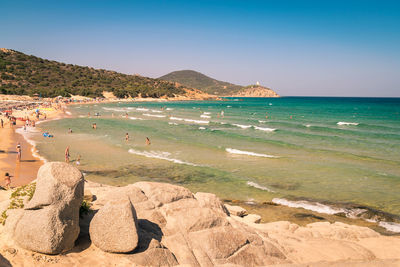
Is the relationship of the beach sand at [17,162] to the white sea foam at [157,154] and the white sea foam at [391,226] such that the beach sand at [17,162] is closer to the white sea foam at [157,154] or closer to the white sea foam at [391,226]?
the white sea foam at [157,154]

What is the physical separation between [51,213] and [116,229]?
4.50 feet

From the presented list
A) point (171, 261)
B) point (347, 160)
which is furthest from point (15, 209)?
point (347, 160)

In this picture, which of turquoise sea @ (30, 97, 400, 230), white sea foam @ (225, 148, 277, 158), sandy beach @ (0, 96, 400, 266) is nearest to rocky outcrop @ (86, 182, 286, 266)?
sandy beach @ (0, 96, 400, 266)

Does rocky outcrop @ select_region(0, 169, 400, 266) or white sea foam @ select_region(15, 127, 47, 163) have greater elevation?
rocky outcrop @ select_region(0, 169, 400, 266)

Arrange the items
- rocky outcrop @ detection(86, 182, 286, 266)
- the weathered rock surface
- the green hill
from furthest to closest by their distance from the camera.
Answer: the green hill
rocky outcrop @ detection(86, 182, 286, 266)
the weathered rock surface

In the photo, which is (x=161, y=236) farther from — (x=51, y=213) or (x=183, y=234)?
(x=51, y=213)

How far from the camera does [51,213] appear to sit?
5984 mm

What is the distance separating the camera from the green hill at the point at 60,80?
10319 centimetres

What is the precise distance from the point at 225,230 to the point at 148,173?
11.6 m

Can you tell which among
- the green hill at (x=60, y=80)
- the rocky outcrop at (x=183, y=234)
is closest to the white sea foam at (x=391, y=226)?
the rocky outcrop at (x=183, y=234)

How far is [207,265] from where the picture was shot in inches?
266

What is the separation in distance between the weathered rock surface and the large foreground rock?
581 mm

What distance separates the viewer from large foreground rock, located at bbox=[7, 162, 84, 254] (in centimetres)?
598

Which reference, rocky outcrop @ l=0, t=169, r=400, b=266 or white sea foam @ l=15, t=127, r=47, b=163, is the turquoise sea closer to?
white sea foam @ l=15, t=127, r=47, b=163
